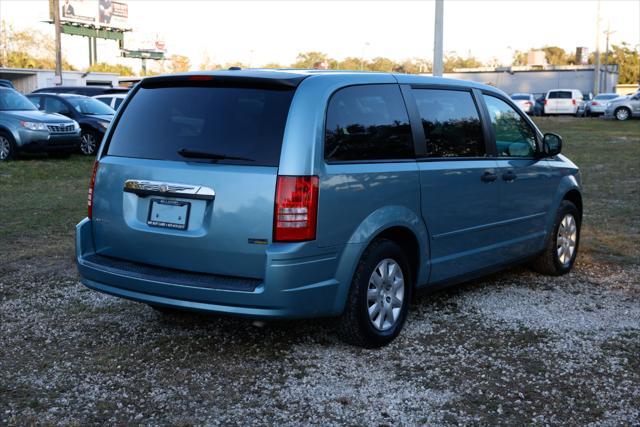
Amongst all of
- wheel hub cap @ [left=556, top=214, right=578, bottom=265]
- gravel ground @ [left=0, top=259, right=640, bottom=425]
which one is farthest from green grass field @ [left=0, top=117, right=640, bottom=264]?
gravel ground @ [left=0, top=259, right=640, bottom=425]

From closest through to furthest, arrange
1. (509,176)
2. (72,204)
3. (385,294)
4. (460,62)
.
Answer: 1. (385,294)
2. (509,176)
3. (72,204)
4. (460,62)

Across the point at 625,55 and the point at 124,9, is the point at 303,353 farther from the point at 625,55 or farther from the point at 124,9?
the point at 625,55

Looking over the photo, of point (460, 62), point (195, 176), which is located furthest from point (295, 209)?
point (460, 62)

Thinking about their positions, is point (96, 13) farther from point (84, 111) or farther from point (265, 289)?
point (265, 289)

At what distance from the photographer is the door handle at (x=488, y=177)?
582 cm

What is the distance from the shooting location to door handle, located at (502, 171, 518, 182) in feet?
19.9

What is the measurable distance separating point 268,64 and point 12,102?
66.9 metres

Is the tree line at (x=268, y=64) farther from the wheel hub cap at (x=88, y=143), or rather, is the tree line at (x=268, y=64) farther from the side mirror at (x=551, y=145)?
the side mirror at (x=551, y=145)

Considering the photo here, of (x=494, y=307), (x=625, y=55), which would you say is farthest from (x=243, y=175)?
(x=625, y=55)

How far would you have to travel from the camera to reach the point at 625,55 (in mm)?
106250

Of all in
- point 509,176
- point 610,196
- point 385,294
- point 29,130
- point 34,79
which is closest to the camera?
point 385,294

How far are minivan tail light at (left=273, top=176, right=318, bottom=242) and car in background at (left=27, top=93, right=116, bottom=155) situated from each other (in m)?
15.5

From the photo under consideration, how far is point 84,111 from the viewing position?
1977 centimetres

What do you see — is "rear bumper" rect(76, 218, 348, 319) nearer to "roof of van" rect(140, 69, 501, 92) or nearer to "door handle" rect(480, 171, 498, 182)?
"roof of van" rect(140, 69, 501, 92)
